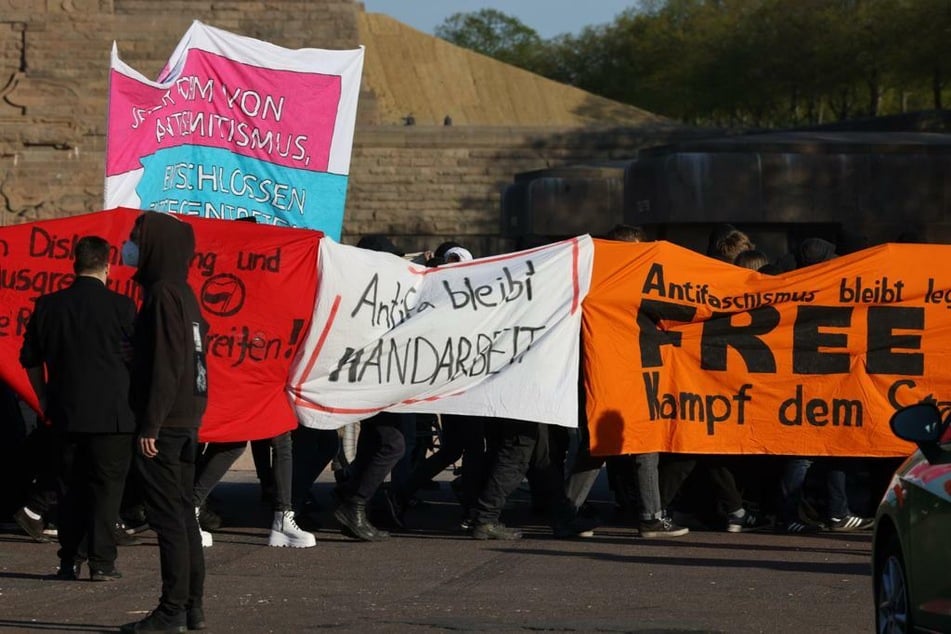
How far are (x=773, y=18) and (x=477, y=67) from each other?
9.98 meters

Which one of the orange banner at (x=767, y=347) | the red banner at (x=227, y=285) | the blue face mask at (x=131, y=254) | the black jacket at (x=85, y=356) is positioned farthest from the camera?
Answer: the orange banner at (x=767, y=347)

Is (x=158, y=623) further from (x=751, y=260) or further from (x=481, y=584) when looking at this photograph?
(x=751, y=260)

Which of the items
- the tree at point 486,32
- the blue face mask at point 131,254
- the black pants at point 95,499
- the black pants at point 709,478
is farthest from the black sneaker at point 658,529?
the tree at point 486,32

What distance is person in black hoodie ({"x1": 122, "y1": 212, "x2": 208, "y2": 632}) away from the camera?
7.29m

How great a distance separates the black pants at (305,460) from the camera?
1049cm

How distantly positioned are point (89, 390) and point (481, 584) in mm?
2076

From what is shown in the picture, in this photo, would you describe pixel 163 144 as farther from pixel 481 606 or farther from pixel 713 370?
pixel 481 606

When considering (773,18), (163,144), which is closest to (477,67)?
(773,18)

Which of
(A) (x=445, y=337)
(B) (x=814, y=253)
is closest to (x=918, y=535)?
(A) (x=445, y=337)

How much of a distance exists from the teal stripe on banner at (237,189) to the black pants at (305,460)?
4.90ft

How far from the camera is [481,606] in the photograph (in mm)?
8000

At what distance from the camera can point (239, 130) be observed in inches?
459

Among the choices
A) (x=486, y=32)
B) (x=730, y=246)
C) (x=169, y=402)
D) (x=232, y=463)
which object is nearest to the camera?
(x=169, y=402)

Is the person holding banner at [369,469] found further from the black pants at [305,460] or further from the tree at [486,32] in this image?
the tree at [486,32]
